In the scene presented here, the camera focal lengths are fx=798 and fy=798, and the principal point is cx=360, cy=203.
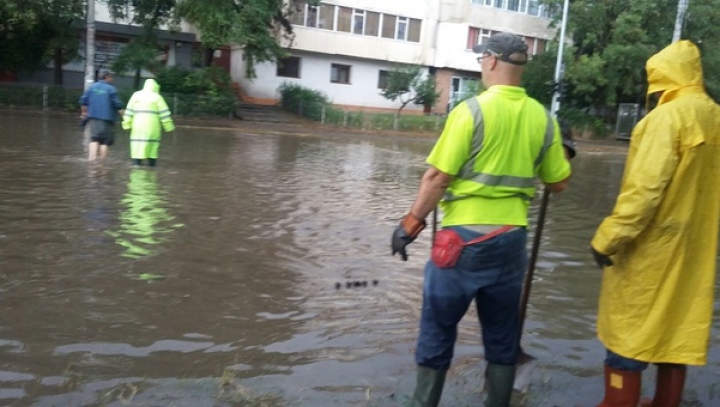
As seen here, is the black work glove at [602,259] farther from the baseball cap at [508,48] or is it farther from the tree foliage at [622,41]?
the tree foliage at [622,41]

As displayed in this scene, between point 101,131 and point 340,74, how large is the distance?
31.7m

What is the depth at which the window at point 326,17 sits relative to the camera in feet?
140

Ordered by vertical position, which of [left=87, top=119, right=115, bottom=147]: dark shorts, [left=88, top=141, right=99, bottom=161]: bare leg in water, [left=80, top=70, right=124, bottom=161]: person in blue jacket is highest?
[left=80, top=70, right=124, bottom=161]: person in blue jacket

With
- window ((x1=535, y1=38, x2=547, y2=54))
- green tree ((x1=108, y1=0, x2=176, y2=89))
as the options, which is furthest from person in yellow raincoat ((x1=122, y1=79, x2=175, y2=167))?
window ((x1=535, y1=38, x2=547, y2=54))

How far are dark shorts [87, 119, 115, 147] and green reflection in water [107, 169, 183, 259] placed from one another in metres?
2.28

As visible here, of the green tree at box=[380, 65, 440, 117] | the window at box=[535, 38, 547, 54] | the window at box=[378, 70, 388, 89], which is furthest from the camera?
the window at box=[535, 38, 547, 54]

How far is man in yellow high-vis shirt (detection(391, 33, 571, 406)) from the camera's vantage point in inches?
144

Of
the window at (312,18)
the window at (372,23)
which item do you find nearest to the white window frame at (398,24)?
the window at (372,23)

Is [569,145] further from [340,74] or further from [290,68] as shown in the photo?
[340,74]

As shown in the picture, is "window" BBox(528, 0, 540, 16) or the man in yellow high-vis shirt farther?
"window" BBox(528, 0, 540, 16)

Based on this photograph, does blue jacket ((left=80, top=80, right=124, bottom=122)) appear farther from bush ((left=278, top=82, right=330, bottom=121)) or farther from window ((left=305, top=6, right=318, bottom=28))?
window ((left=305, top=6, right=318, bottom=28))

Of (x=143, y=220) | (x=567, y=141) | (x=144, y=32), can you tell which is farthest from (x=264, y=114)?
(x=567, y=141)

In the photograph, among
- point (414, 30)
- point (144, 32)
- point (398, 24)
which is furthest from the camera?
point (414, 30)

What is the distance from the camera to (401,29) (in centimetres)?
4534
